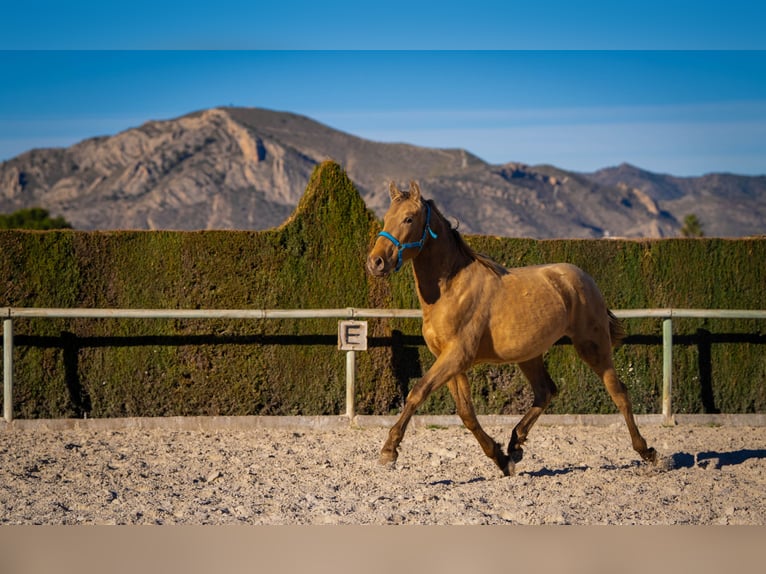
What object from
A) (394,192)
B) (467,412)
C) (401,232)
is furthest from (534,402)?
(394,192)

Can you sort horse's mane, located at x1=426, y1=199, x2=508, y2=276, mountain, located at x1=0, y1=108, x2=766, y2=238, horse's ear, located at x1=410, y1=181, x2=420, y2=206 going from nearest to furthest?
horse's ear, located at x1=410, y1=181, x2=420, y2=206 < horse's mane, located at x1=426, y1=199, x2=508, y2=276 < mountain, located at x1=0, y1=108, x2=766, y2=238

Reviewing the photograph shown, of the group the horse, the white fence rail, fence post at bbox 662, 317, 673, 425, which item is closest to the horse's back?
the horse

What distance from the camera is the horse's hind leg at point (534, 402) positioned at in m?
6.75

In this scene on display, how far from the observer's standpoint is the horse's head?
572cm

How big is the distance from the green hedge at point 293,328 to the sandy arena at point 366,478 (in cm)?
49

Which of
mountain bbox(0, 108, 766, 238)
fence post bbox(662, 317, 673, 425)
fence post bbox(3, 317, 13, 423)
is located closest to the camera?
fence post bbox(3, 317, 13, 423)

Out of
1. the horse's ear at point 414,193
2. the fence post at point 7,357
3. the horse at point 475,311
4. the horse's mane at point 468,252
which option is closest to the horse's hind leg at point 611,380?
the horse at point 475,311

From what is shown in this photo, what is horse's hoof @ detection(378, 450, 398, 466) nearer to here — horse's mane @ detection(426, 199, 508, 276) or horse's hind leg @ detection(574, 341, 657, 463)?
horse's mane @ detection(426, 199, 508, 276)

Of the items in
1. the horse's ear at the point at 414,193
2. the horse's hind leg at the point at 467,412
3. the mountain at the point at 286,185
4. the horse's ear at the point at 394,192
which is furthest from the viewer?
the mountain at the point at 286,185

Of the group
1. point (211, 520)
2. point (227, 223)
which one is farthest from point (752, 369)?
point (227, 223)

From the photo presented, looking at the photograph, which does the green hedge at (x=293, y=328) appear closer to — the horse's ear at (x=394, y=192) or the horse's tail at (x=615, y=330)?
the horse's tail at (x=615, y=330)

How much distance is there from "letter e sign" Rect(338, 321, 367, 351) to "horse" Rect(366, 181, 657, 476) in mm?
2531

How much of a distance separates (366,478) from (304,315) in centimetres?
273

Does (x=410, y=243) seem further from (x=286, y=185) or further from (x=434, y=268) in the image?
(x=286, y=185)
